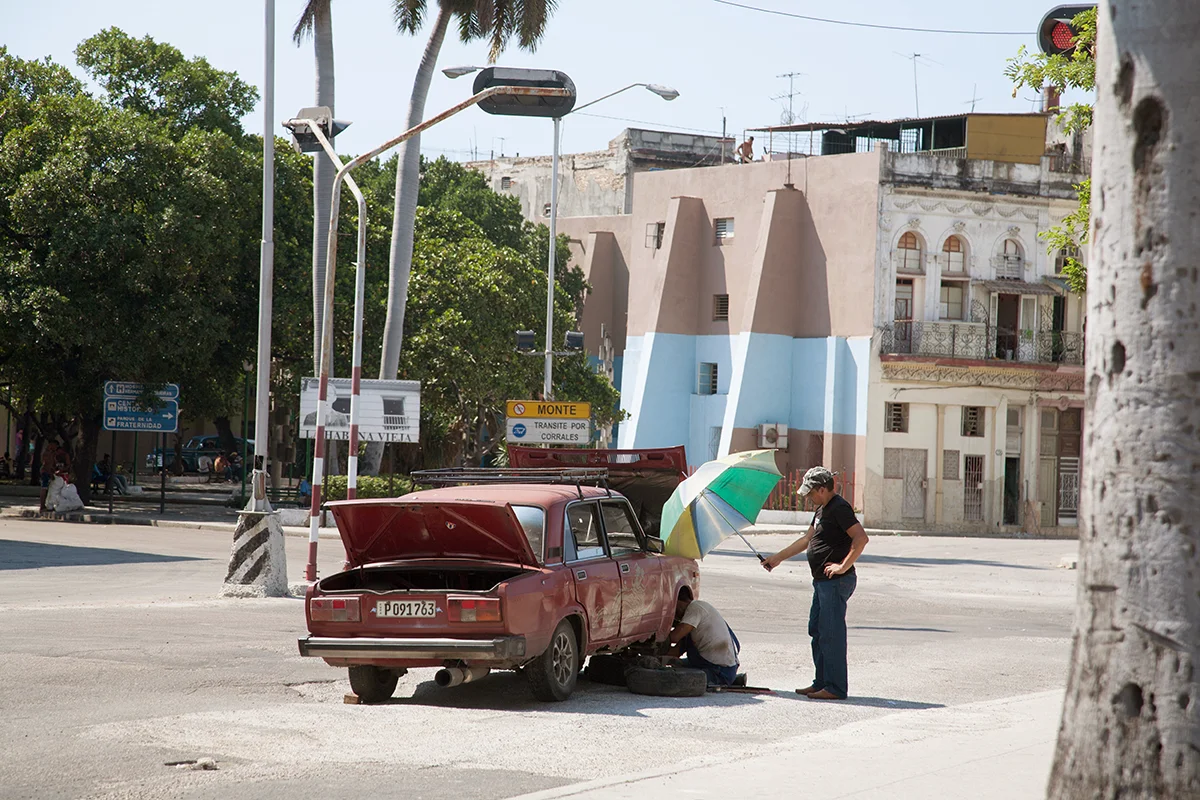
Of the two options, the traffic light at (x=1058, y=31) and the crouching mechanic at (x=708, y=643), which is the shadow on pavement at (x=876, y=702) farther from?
the traffic light at (x=1058, y=31)

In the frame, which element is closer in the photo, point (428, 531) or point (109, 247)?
point (428, 531)

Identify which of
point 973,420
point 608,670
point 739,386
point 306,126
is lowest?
point 608,670

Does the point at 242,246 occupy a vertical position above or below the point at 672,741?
above

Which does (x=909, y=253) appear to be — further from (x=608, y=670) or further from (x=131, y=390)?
(x=608, y=670)

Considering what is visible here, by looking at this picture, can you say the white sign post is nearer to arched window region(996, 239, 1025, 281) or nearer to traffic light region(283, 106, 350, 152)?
traffic light region(283, 106, 350, 152)

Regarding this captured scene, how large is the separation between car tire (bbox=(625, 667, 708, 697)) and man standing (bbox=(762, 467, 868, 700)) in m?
0.80

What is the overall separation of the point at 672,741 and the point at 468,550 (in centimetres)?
237

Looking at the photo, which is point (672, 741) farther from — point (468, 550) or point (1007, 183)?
point (1007, 183)

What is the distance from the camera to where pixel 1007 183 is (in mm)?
46875

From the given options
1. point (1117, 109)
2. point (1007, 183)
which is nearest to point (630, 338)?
point (1007, 183)

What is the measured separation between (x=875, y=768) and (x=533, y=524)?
140 inches

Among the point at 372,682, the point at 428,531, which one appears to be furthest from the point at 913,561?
the point at 372,682

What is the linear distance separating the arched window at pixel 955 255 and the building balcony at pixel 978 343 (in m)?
1.84

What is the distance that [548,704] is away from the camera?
411 inches
